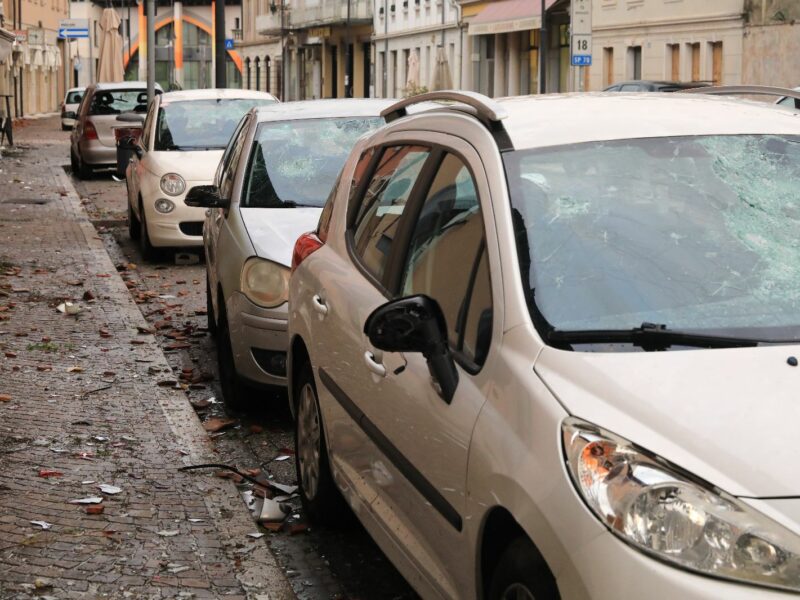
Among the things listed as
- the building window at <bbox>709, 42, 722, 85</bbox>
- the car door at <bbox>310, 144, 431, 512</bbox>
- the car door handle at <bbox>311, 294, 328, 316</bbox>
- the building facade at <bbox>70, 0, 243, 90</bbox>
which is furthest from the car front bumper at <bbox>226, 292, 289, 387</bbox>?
the building facade at <bbox>70, 0, 243, 90</bbox>

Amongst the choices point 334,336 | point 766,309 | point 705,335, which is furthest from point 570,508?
point 334,336

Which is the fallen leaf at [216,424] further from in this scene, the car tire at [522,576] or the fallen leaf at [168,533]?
the car tire at [522,576]

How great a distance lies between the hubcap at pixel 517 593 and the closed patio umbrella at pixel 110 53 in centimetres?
4228

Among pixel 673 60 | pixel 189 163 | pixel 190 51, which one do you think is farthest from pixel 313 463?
pixel 190 51

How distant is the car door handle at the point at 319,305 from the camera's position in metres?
5.41

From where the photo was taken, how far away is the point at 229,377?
319 inches

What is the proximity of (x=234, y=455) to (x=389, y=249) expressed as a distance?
270 centimetres

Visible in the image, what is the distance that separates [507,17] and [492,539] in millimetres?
46159

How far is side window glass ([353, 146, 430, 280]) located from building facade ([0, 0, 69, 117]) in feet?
167

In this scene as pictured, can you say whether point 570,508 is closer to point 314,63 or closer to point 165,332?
point 165,332

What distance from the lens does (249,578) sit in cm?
527

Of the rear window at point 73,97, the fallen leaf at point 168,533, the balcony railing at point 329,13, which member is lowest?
the fallen leaf at point 168,533

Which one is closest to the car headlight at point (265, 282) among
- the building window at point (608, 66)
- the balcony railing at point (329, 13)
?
the building window at point (608, 66)

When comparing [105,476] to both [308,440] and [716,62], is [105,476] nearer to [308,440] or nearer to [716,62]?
[308,440]
